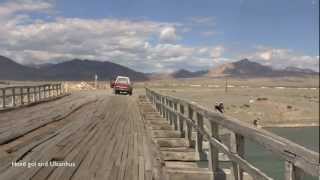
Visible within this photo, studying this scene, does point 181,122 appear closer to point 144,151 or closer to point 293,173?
point 144,151

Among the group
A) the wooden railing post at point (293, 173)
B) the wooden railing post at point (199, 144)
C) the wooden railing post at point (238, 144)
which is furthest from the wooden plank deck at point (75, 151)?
the wooden railing post at point (293, 173)

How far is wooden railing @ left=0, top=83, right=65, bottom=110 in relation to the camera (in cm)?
2988

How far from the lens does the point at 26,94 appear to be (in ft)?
114

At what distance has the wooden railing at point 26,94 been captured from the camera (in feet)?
98.0

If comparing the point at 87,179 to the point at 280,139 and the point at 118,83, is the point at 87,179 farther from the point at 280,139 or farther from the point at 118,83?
the point at 118,83

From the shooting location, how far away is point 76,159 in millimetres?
11531

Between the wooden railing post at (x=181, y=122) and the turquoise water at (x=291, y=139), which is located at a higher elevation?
the wooden railing post at (x=181, y=122)

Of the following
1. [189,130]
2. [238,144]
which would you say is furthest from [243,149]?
[189,130]

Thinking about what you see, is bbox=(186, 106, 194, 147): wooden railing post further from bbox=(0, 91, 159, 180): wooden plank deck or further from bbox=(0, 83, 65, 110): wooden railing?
bbox=(0, 83, 65, 110): wooden railing

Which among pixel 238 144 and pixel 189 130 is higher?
pixel 238 144

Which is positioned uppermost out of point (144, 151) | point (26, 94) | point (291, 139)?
point (26, 94)

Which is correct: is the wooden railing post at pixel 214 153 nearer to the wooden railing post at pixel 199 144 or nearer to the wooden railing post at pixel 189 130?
the wooden railing post at pixel 199 144

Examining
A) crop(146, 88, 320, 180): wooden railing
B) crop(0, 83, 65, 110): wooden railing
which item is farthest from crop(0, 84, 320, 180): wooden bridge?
crop(0, 83, 65, 110): wooden railing

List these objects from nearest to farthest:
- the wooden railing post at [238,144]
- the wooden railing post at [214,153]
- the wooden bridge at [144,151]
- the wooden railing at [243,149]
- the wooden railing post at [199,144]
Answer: the wooden railing at [243,149] → the wooden bridge at [144,151] → the wooden railing post at [238,144] → the wooden railing post at [214,153] → the wooden railing post at [199,144]
